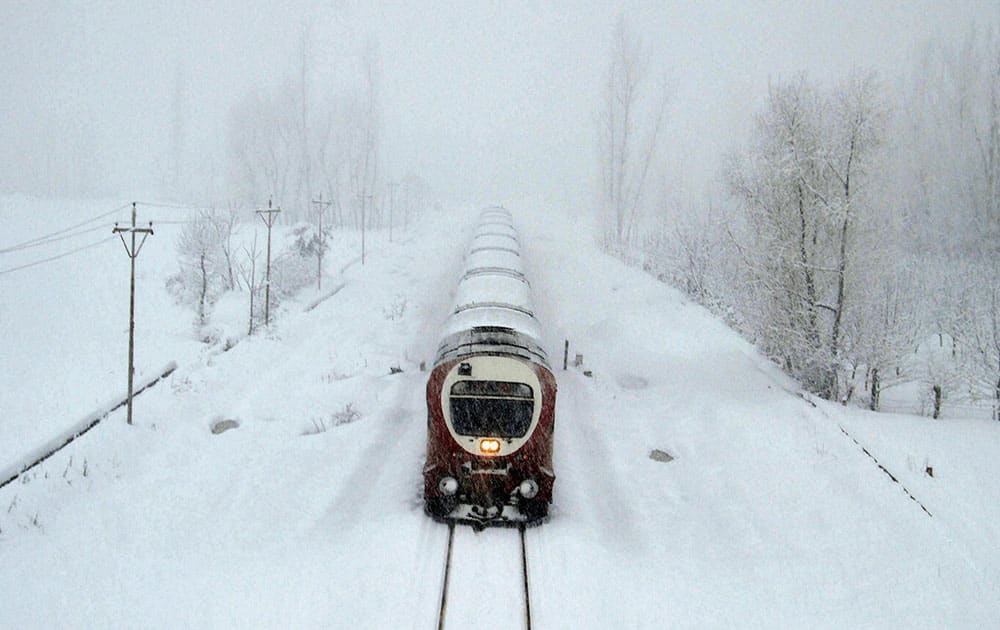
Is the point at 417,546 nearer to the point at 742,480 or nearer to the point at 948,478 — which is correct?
the point at 742,480

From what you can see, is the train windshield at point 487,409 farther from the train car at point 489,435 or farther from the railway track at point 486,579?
the railway track at point 486,579

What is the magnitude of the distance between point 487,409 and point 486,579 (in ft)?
7.41

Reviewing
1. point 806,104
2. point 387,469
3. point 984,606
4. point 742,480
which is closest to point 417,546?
point 387,469

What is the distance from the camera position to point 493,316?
995 centimetres

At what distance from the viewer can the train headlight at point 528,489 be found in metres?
8.59

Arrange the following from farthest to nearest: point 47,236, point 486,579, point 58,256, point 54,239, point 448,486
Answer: point 47,236
point 54,239
point 58,256
point 448,486
point 486,579

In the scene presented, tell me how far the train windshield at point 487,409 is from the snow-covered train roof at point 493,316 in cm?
53

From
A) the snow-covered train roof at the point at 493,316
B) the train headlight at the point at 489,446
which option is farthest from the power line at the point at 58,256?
the train headlight at the point at 489,446

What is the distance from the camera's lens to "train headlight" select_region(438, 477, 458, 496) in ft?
27.9

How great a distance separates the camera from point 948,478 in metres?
9.49

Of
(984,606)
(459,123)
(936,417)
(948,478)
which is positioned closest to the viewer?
(984,606)

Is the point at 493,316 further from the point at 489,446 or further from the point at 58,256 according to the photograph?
the point at 58,256

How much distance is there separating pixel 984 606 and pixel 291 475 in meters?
9.86

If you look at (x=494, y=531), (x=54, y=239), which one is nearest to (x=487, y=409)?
(x=494, y=531)
